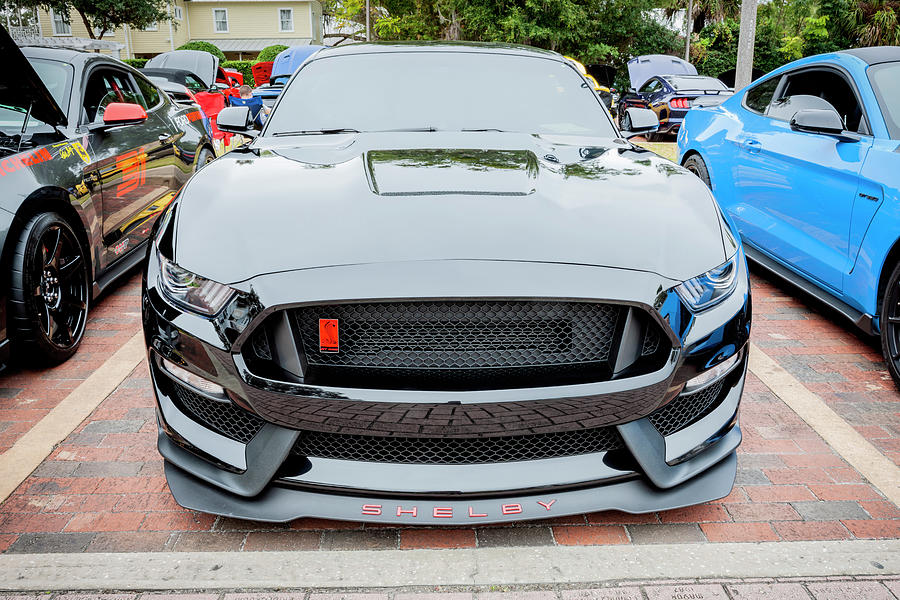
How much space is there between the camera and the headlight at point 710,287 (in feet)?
7.27

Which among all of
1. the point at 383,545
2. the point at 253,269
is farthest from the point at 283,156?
the point at 383,545

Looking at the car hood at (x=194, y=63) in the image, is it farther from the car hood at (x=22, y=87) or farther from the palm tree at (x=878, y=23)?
the palm tree at (x=878, y=23)

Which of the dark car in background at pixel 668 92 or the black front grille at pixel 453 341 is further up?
the dark car in background at pixel 668 92

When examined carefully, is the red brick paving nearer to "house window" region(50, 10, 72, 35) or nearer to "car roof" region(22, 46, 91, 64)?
"car roof" region(22, 46, 91, 64)

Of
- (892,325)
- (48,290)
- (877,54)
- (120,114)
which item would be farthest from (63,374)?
(877,54)

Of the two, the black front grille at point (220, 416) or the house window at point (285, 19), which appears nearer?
the black front grille at point (220, 416)

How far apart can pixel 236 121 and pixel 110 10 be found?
36994 millimetres

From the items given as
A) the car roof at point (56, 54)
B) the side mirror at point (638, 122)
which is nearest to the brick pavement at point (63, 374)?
the car roof at point (56, 54)

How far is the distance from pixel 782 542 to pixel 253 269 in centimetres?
186

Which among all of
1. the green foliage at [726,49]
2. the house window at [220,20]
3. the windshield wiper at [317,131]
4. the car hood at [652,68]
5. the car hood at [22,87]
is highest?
the house window at [220,20]

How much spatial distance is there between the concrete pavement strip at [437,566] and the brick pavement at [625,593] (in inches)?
1.1

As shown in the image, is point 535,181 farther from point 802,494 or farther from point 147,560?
point 147,560

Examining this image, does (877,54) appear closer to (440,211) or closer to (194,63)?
(440,211)

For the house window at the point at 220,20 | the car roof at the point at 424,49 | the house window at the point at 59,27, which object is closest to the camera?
the car roof at the point at 424,49
